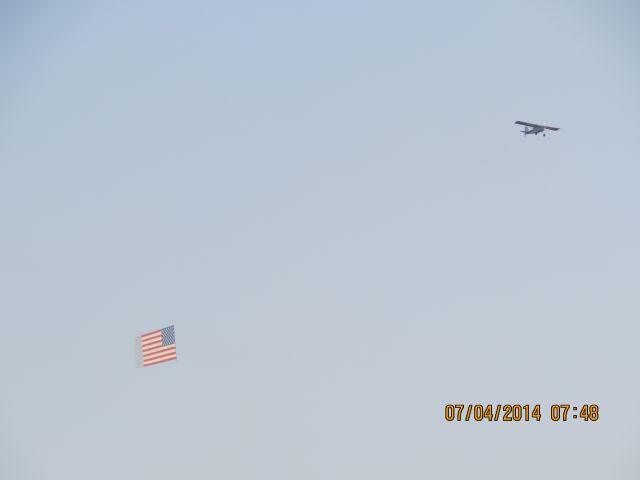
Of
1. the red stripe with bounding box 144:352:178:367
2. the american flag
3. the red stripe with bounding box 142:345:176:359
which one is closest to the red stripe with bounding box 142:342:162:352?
the american flag

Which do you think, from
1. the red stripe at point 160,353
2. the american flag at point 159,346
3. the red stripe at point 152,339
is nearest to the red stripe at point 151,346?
the american flag at point 159,346

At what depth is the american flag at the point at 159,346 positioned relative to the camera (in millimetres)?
117438

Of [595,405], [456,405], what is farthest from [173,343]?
[595,405]

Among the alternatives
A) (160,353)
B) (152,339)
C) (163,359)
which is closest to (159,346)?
(160,353)

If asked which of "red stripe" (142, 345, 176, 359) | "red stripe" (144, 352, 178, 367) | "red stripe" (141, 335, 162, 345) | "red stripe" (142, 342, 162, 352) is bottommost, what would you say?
"red stripe" (144, 352, 178, 367)

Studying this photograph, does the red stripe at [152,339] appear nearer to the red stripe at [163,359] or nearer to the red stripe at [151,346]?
the red stripe at [151,346]

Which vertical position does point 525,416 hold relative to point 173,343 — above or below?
below

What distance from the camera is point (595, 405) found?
490ft

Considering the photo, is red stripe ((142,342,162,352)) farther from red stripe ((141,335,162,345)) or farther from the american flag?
red stripe ((141,335,162,345))

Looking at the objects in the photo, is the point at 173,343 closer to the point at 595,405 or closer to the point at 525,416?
the point at 525,416

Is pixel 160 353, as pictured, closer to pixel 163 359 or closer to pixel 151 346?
pixel 163 359

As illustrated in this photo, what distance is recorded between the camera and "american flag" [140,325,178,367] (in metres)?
117

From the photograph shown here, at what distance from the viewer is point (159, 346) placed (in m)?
118

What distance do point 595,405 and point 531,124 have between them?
4544cm
